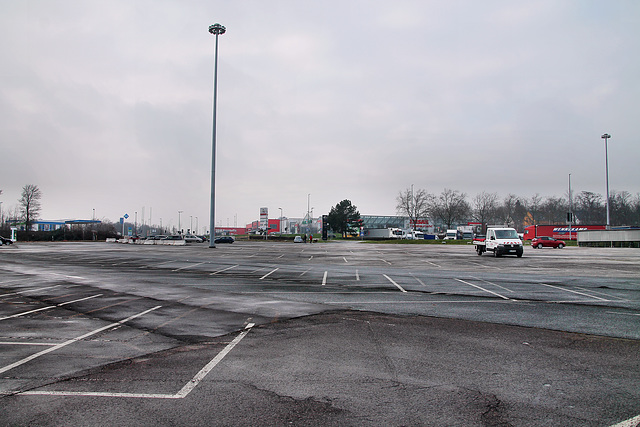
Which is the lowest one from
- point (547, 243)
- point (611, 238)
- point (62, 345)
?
point (62, 345)

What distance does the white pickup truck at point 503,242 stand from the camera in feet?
98.6

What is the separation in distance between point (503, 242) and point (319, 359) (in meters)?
28.4

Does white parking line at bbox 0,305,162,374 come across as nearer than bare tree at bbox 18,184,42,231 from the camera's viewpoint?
Yes

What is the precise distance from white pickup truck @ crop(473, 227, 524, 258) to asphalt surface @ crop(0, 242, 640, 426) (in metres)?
19.4

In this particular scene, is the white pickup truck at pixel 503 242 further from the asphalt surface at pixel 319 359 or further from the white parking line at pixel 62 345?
the white parking line at pixel 62 345

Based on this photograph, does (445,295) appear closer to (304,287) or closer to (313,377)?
(304,287)

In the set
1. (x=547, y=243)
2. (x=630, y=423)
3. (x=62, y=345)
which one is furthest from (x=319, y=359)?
(x=547, y=243)

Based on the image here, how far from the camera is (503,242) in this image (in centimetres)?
3048

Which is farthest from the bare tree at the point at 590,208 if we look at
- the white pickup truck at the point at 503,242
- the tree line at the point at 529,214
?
the white pickup truck at the point at 503,242

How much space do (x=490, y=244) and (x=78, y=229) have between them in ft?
288

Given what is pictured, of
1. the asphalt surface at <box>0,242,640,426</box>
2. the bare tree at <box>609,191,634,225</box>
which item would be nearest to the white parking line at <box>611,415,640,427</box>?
the asphalt surface at <box>0,242,640,426</box>

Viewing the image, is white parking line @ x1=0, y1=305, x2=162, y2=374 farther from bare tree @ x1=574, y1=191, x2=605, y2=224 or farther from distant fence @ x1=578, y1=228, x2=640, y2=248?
bare tree @ x1=574, y1=191, x2=605, y2=224

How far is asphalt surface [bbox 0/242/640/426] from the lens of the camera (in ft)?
13.1

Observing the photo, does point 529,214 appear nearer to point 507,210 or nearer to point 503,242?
point 507,210
